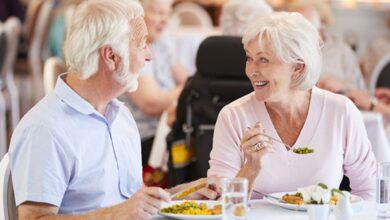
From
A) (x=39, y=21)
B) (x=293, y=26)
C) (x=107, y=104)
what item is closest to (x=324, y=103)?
(x=293, y=26)

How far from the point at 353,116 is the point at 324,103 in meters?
0.10

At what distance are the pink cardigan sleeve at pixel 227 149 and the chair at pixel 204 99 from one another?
96 cm

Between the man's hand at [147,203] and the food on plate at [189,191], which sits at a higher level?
the man's hand at [147,203]

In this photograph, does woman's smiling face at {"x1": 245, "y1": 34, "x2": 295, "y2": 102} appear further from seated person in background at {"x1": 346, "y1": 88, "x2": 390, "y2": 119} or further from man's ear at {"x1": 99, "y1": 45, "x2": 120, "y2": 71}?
seated person in background at {"x1": 346, "y1": 88, "x2": 390, "y2": 119}

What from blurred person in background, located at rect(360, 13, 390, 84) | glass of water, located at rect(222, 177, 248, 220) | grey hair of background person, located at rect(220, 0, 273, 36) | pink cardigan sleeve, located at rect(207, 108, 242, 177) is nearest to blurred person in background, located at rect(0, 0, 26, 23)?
blurred person in background, located at rect(360, 13, 390, 84)

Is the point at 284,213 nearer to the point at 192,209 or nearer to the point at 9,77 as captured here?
the point at 192,209

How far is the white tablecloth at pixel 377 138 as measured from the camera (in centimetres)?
346

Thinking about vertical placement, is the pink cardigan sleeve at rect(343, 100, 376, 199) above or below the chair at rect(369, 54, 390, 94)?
above

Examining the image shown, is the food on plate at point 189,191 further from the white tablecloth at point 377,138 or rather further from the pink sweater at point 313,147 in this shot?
the white tablecloth at point 377,138

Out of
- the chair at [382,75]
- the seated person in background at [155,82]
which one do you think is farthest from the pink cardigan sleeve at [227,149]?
the chair at [382,75]

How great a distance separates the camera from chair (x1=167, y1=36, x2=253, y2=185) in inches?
147

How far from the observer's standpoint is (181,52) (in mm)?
5973

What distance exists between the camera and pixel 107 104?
2.53 m

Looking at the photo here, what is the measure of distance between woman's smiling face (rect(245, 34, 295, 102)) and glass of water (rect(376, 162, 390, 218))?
21.0 inches
